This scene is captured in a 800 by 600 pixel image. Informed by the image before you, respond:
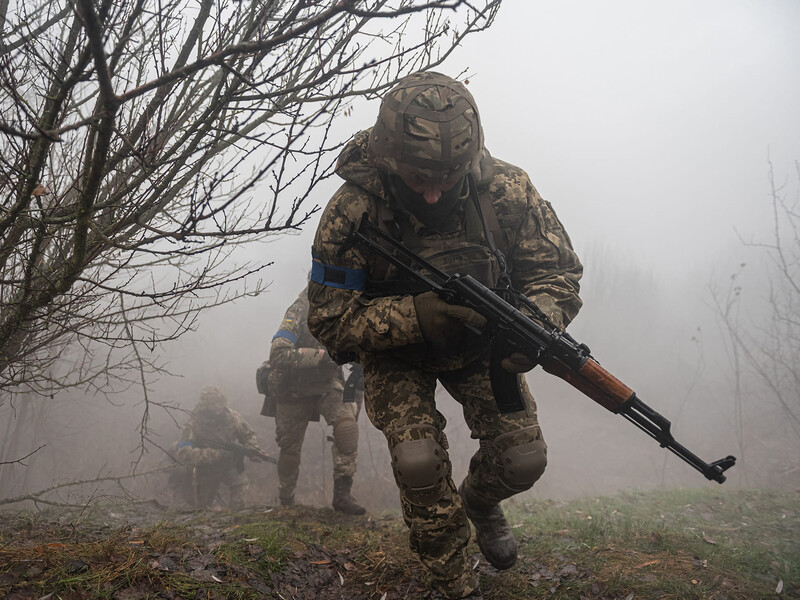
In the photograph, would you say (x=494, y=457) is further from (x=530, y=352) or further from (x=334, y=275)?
(x=334, y=275)

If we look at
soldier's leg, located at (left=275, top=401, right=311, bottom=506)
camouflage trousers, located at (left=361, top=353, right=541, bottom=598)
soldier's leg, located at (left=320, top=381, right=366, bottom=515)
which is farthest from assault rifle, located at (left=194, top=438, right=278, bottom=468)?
camouflage trousers, located at (left=361, top=353, right=541, bottom=598)

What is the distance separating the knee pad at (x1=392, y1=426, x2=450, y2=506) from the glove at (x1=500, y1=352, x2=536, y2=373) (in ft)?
1.70

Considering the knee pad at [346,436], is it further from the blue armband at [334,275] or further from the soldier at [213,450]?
the soldier at [213,450]

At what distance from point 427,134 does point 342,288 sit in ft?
2.86

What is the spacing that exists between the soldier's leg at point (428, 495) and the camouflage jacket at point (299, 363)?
314 cm

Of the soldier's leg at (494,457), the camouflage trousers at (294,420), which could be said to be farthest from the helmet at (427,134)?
the camouflage trousers at (294,420)

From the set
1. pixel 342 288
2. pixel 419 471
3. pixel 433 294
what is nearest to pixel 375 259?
pixel 342 288

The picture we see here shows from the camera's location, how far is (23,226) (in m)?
2.41

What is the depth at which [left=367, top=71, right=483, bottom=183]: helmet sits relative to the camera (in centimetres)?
244

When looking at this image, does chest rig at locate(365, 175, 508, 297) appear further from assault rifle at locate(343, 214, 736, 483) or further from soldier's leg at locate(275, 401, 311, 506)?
soldier's leg at locate(275, 401, 311, 506)

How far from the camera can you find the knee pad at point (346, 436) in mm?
5125

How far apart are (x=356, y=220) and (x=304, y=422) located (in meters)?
3.90

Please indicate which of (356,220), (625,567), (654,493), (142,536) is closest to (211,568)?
(142,536)

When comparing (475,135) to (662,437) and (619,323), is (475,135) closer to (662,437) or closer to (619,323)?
(662,437)
